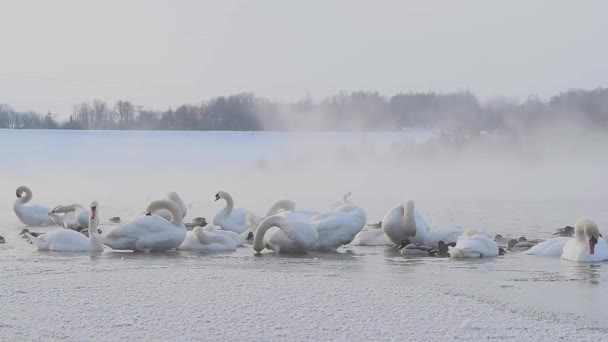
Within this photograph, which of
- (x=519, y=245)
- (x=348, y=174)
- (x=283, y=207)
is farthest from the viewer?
(x=348, y=174)

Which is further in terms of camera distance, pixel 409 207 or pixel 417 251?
pixel 409 207

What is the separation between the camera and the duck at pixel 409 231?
15.2 meters

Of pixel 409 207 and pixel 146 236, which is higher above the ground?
pixel 409 207

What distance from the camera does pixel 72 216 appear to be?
59.6ft

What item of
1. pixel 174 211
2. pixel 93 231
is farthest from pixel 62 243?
pixel 174 211

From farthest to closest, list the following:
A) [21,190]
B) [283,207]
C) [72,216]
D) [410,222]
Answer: [21,190]
[72,216]
[283,207]
[410,222]

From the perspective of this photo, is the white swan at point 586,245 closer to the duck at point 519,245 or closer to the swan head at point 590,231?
the swan head at point 590,231

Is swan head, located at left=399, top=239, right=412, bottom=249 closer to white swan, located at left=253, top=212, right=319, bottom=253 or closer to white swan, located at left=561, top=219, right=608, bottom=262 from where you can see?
white swan, located at left=253, top=212, right=319, bottom=253

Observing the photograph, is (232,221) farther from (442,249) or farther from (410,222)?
(442,249)

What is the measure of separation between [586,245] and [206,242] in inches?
207

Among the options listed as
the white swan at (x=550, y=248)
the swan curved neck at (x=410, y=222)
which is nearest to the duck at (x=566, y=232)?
the white swan at (x=550, y=248)

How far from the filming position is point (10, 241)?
1555cm

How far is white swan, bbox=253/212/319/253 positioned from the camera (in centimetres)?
1409

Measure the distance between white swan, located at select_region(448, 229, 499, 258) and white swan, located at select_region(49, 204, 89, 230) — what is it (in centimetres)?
696
